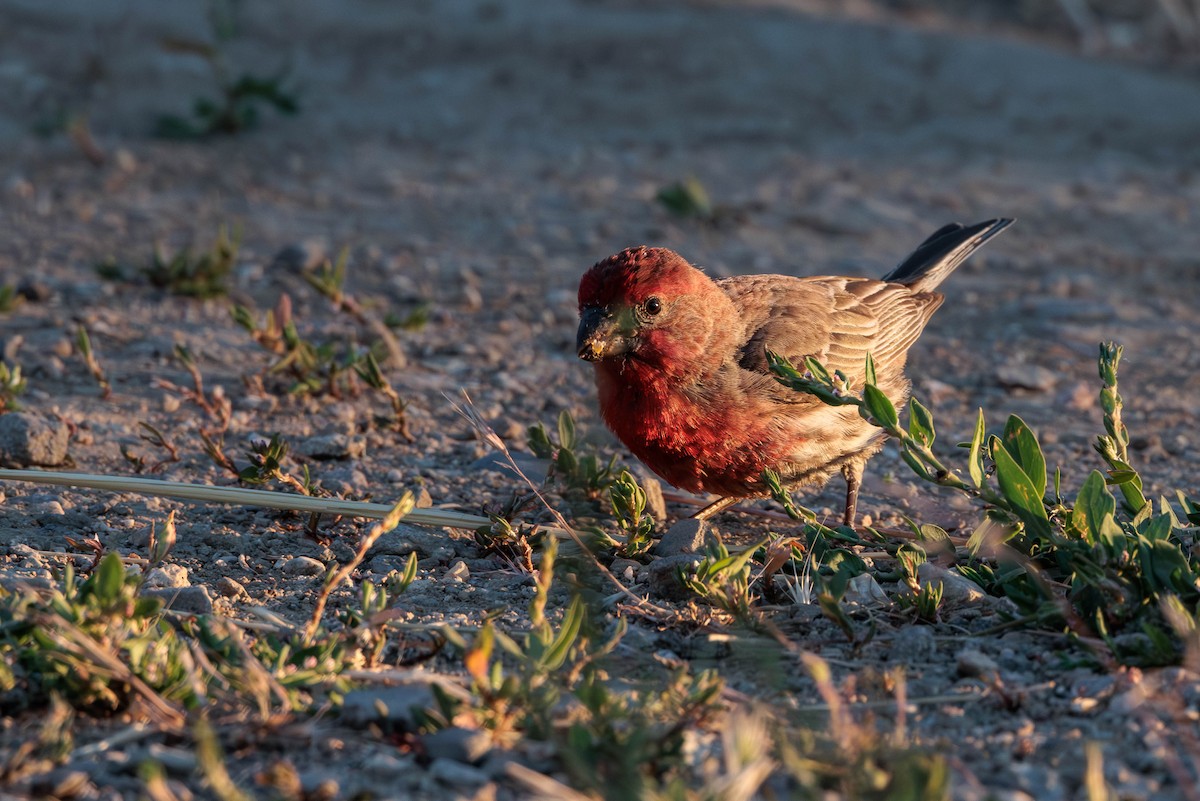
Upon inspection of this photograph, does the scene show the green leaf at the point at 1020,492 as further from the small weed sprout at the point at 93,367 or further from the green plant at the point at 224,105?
the green plant at the point at 224,105

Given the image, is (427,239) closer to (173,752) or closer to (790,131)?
(790,131)

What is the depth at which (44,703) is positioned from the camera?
9.37 ft

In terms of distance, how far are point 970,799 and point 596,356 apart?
6.99 feet

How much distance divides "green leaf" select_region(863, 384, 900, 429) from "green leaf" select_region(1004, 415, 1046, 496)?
39 cm

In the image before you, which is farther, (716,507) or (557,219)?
(557,219)

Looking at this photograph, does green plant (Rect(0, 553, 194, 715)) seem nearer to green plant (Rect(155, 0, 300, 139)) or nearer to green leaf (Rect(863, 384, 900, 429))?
green leaf (Rect(863, 384, 900, 429))

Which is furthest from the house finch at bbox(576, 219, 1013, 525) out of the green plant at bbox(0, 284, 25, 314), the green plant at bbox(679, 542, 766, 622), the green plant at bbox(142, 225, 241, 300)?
the green plant at bbox(0, 284, 25, 314)

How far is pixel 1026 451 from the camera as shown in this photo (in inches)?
139

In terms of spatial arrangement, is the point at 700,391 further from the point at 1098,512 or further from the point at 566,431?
the point at 1098,512

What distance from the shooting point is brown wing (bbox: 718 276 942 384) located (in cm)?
484

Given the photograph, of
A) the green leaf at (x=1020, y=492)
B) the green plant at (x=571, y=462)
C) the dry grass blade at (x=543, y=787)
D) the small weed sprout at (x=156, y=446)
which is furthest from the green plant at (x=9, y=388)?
the green leaf at (x=1020, y=492)

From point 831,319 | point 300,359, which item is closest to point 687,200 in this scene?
point 831,319

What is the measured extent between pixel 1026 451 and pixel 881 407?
0.50 metres

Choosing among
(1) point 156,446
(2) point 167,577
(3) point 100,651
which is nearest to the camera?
(3) point 100,651
